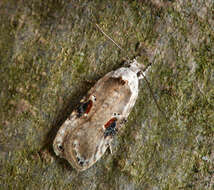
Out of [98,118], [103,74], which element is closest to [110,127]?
[98,118]

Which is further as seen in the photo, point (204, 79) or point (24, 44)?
point (204, 79)

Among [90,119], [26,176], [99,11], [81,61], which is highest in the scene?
[99,11]

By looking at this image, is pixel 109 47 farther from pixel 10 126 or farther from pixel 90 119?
pixel 10 126

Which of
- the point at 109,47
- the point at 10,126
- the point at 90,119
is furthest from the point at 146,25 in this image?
the point at 10,126

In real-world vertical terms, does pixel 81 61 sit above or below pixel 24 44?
below
